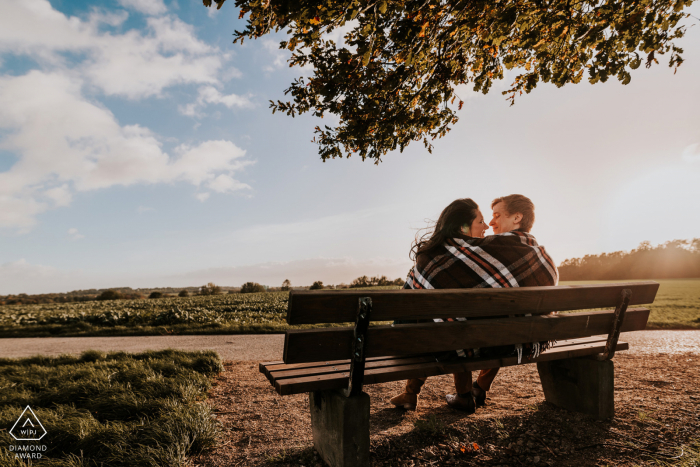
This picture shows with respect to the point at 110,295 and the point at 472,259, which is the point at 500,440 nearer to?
the point at 472,259

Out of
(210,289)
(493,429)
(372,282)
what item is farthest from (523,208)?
(210,289)

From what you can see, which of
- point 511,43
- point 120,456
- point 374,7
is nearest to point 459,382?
point 120,456

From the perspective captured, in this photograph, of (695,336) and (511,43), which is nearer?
(511,43)

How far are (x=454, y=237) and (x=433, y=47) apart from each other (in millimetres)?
2737

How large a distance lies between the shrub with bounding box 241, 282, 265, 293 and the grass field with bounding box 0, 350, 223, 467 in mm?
34619

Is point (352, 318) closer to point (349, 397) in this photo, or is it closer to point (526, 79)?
A: point (349, 397)

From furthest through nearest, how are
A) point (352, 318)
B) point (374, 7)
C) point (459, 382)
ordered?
point (374, 7) → point (459, 382) → point (352, 318)

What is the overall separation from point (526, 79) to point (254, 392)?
5595 mm

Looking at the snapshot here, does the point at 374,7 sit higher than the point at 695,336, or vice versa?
the point at 374,7

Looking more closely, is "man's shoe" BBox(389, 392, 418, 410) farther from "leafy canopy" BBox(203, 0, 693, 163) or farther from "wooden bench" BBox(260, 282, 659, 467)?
"leafy canopy" BBox(203, 0, 693, 163)

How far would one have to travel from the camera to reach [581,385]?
299 cm

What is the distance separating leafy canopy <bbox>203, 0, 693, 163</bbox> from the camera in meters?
3.52

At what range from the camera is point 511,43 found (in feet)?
14.8

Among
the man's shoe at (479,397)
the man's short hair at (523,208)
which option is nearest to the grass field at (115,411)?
the man's shoe at (479,397)
